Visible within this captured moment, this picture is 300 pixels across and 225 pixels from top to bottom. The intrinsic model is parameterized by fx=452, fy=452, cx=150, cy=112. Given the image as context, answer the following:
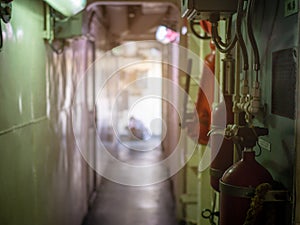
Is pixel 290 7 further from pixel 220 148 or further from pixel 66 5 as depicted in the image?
pixel 66 5

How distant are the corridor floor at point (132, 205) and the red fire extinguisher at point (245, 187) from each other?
3.33 metres

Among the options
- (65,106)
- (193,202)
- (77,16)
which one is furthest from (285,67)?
(193,202)

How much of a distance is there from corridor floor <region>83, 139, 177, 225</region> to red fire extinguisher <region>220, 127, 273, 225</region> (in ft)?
10.9

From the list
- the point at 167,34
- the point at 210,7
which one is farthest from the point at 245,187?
the point at 167,34

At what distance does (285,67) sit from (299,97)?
191 mm

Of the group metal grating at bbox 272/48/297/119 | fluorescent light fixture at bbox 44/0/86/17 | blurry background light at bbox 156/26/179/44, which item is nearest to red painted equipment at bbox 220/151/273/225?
metal grating at bbox 272/48/297/119

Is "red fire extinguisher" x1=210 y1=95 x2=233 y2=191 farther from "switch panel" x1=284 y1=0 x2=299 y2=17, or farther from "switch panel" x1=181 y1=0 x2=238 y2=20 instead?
"switch panel" x1=284 y1=0 x2=299 y2=17

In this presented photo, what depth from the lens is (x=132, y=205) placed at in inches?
213

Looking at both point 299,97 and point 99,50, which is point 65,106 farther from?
point 99,50

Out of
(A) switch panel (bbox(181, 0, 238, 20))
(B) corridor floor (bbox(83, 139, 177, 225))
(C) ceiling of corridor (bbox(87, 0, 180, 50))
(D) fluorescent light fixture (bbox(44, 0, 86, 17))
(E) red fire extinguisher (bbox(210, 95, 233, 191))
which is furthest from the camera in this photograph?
(C) ceiling of corridor (bbox(87, 0, 180, 50))

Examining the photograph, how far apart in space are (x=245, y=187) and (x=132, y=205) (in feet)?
13.5

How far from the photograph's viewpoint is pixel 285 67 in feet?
4.76

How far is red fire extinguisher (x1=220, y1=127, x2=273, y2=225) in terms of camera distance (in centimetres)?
141

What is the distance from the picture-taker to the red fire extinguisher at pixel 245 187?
1.41 meters
